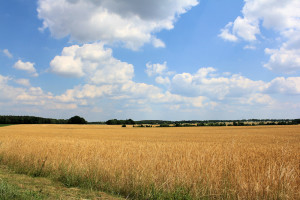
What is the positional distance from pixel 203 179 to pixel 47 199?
506 centimetres

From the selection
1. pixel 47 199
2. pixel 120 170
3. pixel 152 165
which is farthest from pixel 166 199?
pixel 47 199

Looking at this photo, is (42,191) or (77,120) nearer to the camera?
(42,191)

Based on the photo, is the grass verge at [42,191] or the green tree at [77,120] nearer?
the grass verge at [42,191]

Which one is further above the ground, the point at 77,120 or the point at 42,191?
the point at 77,120

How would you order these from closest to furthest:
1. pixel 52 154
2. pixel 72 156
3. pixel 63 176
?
pixel 63 176
pixel 72 156
pixel 52 154

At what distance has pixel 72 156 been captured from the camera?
10.9m

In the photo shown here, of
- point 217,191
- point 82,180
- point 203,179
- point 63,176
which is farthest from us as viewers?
point 63,176

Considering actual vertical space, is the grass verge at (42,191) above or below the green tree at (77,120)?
below

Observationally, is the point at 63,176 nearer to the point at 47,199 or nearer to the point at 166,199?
the point at 47,199

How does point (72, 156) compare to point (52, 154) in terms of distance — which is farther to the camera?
point (52, 154)

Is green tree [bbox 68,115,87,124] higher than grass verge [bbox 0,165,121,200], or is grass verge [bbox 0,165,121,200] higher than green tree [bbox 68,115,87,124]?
green tree [bbox 68,115,87,124]

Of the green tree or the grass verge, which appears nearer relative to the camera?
the grass verge

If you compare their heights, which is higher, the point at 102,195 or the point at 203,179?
the point at 203,179

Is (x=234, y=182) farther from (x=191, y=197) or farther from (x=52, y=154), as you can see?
(x=52, y=154)
